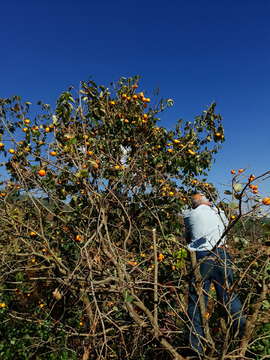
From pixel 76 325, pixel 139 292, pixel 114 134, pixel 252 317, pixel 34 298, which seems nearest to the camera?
pixel 252 317

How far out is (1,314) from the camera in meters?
3.32

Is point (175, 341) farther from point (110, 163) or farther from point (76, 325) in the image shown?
point (110, 163)

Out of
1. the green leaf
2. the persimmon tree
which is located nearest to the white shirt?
the persimmon tree

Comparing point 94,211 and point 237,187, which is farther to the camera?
point 94,211

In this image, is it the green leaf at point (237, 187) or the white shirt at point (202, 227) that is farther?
the white shirt at point (202, 227)

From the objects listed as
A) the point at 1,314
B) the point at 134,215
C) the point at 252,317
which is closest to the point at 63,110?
the point at 134,215

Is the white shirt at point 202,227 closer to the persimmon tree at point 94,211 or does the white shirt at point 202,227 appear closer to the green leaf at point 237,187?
the persimmon tree at point 94,211

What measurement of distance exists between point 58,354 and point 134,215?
184 cm

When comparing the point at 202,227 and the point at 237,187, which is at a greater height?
the point at 237,187

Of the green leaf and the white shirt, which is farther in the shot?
the white shirt

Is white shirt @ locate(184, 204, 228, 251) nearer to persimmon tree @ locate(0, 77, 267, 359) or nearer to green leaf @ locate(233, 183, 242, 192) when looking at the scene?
persimmon tree @ locate(0, 77, 267, 359)

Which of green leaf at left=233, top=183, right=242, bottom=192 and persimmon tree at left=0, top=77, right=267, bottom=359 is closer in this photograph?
green leaf at left=233, top=183, right=242, bottom=192

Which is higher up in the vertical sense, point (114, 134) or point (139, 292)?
point (114, 134)

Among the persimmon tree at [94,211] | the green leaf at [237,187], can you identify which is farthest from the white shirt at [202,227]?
the green leaf at [237,187]
